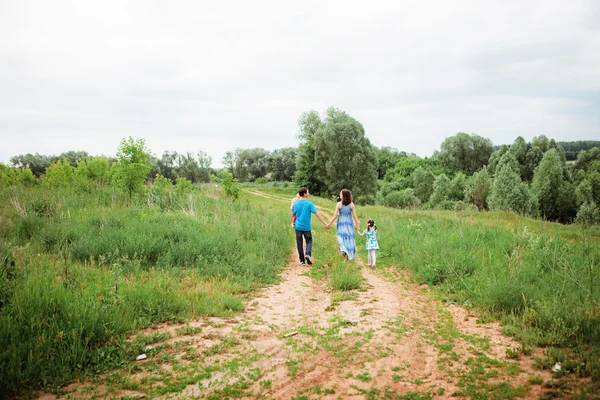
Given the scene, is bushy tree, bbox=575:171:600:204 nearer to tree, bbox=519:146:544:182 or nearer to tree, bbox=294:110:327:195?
tree, bbox=519:146:544:182

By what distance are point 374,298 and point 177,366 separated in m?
4.29

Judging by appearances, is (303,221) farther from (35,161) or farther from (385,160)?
(385,160)

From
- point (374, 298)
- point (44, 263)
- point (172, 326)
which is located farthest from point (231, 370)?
point (44, 263)

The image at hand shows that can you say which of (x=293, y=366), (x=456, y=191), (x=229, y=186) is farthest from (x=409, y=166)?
(x=293, y=366)

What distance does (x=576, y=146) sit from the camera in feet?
281

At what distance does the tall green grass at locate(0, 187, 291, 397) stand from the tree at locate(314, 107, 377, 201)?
35.2 meters

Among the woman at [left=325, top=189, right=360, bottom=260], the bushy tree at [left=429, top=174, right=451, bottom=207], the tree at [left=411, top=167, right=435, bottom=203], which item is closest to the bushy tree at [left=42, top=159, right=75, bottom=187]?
the woman at [left=325, top=189, right=360, bottom=260]

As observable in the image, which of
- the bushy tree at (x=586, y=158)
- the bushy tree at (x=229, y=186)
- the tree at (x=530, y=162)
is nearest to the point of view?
the bushy tree at (x=229, y=186)

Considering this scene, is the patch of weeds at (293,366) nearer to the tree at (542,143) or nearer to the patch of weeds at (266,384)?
the patch of weeds at (266,384)

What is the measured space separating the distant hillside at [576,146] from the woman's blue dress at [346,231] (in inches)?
3471

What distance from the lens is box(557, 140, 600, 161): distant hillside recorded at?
7601 centimetres

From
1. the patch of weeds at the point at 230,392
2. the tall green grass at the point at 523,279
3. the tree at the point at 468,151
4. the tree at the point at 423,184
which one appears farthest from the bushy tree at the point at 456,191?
the patch of weeds at the point at 230,392

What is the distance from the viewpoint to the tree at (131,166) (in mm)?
14898

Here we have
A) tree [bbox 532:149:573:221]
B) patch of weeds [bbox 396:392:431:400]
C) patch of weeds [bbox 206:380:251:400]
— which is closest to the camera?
patch of weeds [bbox 396:392:431:400]
